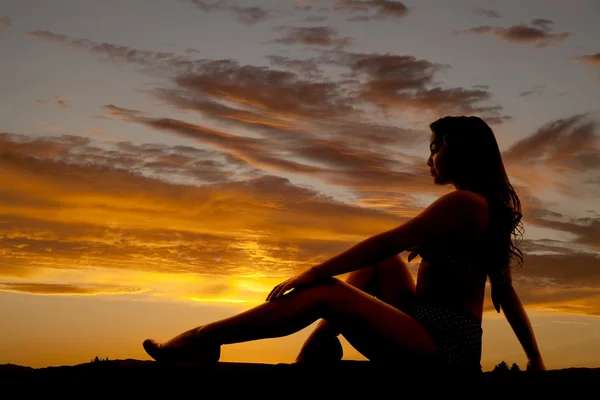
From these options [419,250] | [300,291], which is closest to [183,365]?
[300,291]

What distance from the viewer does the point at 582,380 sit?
15.2ft

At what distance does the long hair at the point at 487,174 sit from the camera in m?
4.97

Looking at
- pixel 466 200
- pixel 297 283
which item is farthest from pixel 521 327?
pixel 297 283

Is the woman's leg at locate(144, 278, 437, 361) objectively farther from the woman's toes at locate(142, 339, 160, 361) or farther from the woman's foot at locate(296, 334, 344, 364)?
the woman's toes at locate(142, 339, 160, 361)

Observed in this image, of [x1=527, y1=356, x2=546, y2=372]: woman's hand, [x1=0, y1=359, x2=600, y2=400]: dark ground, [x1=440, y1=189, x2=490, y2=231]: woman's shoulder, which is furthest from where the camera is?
[x1=527, y1=356, x2=546, y2=372]: woman's hand

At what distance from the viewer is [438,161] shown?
201 inches

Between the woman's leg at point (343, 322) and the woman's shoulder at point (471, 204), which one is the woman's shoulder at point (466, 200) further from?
the woman's leg at point (343, 322)

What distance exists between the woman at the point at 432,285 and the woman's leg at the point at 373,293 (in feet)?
0.65

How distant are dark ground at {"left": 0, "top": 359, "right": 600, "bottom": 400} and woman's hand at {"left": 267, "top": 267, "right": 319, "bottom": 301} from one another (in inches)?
18.7

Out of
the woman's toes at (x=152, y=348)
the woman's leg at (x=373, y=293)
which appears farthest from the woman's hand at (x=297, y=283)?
the woman's toes at (x=152, y=348)

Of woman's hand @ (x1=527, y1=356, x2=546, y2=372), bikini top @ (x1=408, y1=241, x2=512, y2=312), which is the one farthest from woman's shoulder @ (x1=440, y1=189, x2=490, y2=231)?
woman's hand @ (x1=527, y1=356, x2=546, y2=372)

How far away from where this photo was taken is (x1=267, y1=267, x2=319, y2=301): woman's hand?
4.75m

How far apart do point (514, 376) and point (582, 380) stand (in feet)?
1.37

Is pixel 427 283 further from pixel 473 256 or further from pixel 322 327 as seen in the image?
A: pixel 322 327
